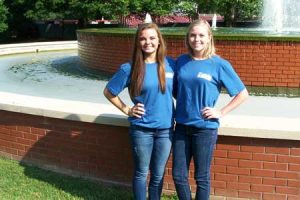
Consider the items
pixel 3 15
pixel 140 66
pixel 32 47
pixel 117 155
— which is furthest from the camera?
pixel 3 15

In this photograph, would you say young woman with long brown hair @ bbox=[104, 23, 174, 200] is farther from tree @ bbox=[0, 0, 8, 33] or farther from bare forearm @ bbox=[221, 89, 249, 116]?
tree @ bbox=[0, 0, 8, 33]

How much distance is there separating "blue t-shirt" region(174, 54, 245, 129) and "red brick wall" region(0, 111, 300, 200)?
650mm

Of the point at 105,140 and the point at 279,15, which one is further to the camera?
the point at 279,15

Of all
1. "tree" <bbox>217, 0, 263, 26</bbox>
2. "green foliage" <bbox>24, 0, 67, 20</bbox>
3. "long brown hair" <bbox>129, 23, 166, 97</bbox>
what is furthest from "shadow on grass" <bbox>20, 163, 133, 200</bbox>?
"tree" <bbox>217, 0, 263, 26</bbox>

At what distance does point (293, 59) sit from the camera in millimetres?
9164

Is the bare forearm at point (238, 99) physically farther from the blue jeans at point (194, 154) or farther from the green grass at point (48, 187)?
the green grass at point (48, 187)

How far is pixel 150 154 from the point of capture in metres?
3.74

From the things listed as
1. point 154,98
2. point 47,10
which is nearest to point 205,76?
point 154,98

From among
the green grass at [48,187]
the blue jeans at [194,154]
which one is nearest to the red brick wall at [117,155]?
the green grass at [48,187]

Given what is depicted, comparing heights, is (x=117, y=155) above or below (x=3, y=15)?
below

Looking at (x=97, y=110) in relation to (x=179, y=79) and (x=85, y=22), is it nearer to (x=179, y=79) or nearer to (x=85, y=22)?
(x=179, y=79)

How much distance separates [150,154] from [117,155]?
92 centimetres

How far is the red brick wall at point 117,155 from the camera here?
4.02 meters

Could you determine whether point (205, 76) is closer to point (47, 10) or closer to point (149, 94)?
point (149, 94)
